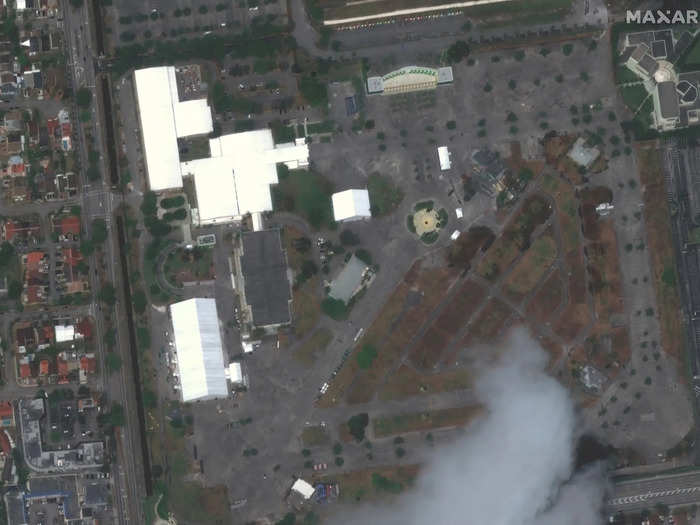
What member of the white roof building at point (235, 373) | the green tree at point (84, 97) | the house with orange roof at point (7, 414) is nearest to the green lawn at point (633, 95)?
the white roof building at point (235, 373)

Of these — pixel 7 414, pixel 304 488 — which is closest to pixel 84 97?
pixel 7 414

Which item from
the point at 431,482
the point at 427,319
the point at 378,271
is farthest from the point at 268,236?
the point at 431,482

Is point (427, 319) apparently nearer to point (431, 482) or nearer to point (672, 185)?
point (431, 482)

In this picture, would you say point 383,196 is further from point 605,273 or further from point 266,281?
point 605,273

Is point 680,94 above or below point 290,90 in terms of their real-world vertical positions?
below

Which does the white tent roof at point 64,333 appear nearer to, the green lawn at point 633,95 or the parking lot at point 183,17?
the parking lot at point 183,17

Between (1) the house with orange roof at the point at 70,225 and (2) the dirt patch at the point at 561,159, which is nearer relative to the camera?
(2) the dirt patch at the point at 561,159
